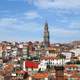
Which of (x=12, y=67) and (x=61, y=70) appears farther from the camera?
(x=12, y=67)

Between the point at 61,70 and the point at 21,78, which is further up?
the point at 61,70

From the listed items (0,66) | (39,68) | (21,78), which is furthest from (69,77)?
(0,66)

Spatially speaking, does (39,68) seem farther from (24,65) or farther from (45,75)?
(45,75)

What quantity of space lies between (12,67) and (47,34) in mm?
29758

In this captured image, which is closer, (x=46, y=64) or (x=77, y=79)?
(x=77, y=79)

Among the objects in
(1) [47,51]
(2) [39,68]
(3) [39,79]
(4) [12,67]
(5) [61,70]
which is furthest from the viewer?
(1) [47,51]

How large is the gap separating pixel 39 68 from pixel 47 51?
32662mm

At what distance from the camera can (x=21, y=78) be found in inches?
2030

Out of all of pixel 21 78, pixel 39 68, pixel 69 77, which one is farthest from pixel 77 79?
pixel 39 68

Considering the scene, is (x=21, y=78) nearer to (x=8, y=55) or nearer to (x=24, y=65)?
(x=24, y=65)

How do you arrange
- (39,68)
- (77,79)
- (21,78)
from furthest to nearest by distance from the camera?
(39,68)
(21,78)
(77,79)

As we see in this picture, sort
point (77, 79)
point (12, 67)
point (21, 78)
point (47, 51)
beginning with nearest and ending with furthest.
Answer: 1. point (77, 79)
2. point (21, 78)
3. point (12, 67)
4. point (47, 51)

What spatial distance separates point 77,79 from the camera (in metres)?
41.5

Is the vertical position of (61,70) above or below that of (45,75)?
above
